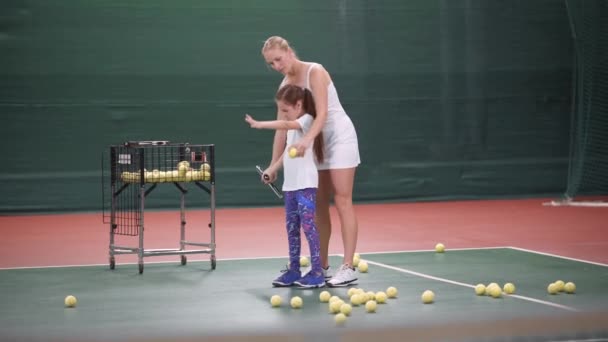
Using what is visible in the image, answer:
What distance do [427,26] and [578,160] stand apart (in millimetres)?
2489

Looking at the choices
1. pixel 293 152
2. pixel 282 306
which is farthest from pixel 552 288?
pixel 293 152

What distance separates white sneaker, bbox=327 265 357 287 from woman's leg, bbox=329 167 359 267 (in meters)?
0.04

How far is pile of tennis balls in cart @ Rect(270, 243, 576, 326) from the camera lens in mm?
5160

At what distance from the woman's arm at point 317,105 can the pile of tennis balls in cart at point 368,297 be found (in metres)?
0.87

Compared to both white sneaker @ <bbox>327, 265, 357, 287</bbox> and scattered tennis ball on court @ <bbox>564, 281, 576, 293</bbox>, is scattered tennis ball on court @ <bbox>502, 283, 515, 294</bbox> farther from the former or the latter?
white sneaker @ <bbox>327, 265, 357, 287</bbox>

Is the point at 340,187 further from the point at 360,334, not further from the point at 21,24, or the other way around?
the point at 21,24

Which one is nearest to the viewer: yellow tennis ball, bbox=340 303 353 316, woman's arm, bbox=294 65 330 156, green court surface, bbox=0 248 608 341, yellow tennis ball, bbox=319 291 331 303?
green court surface, bbox=0 248 608 341

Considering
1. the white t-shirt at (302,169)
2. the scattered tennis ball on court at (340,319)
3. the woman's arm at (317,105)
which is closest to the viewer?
the scattered tennis ball on court at (340,319)

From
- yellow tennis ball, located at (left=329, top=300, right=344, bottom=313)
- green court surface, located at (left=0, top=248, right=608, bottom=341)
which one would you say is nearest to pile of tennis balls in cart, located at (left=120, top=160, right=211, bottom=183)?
green court surface, located at (left=0, top=248, right=608, bottom=341)

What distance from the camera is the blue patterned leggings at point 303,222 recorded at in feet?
19.5

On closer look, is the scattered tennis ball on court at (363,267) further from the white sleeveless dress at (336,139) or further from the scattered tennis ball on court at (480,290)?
the scattered tennis ball on court at (480,290)

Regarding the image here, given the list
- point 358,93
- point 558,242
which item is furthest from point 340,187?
point 358,93

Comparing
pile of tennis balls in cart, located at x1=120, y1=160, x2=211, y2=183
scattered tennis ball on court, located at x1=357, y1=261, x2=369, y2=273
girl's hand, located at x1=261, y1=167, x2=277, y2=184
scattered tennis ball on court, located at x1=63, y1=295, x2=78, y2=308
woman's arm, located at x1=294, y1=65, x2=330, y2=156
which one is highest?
woman's arm, located at x1=294, y1=65, x2=330, y2=156

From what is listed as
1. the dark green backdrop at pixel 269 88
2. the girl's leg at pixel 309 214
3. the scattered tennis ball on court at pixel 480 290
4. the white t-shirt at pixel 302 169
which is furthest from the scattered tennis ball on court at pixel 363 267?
the dark green backdrop at pixel 269 88
